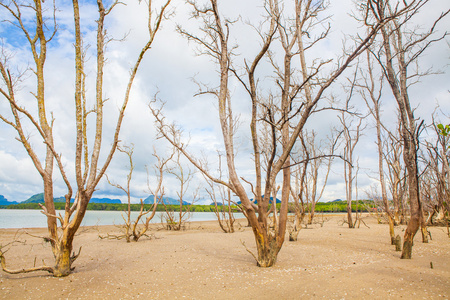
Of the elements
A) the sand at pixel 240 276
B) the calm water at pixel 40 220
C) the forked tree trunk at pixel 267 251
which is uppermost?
the forked tree trunk at pixel 267 251

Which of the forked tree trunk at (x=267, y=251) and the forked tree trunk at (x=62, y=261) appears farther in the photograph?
the forked tree trunk at (x=267, y=251)

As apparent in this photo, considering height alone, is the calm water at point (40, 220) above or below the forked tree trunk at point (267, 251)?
below

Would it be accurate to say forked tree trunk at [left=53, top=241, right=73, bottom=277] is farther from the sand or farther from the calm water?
the calm water

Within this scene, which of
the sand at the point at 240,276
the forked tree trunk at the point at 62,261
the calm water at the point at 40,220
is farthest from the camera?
the calm water at the point at 40,220

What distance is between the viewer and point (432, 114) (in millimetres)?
8102

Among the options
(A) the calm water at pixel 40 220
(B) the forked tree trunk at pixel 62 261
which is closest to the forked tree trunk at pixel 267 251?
(B) the forked tree trunk at pixel 62 261

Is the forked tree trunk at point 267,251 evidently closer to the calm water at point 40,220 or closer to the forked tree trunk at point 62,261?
the forked tree trunk at point 62,261

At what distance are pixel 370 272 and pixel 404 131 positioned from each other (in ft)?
10.5

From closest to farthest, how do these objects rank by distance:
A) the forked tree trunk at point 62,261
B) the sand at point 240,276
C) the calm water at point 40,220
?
the sand at point 240,276 < the forked tree trunk at point 62,261 < the calm water at point 40,220

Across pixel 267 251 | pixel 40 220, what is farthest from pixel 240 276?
pixel 40 220

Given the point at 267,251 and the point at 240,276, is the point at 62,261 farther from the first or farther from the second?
the point at 267,251

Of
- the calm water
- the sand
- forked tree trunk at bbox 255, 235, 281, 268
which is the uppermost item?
forked tree trunk at bbox 255, 235, 281, 268

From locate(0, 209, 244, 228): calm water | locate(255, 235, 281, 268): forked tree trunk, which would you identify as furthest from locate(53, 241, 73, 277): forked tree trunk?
locate(0, 209, 244, 228): calm water

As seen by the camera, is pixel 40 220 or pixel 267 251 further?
pixel 40 220
